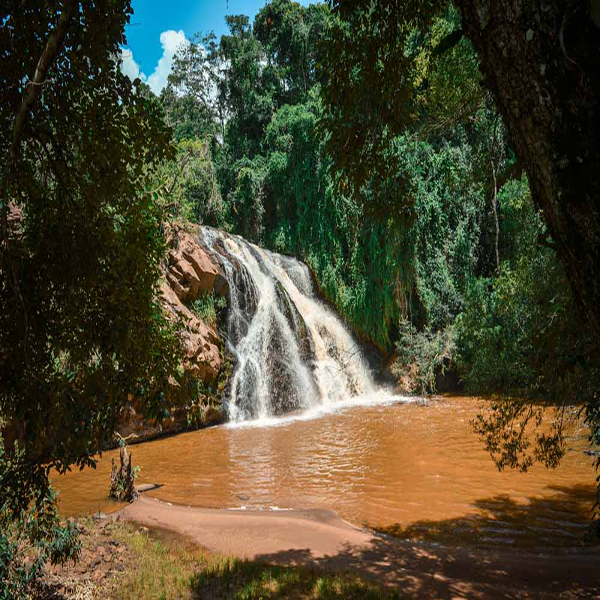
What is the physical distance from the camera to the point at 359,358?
18594 millimetres

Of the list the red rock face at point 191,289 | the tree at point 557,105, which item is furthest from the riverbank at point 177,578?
the red rock face at point 191,289

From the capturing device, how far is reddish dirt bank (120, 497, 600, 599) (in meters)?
4.81

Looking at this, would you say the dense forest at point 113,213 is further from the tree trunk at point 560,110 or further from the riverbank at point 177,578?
the riverbank at point 177,578

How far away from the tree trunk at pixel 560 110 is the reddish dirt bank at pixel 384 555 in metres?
4.26

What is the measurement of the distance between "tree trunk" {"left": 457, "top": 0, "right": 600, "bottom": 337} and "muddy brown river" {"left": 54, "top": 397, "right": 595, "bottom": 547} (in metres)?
6.08

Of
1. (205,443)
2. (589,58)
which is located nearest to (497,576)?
(589,58)

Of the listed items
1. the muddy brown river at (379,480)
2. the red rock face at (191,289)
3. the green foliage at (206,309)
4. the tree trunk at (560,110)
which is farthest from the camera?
the green foliage at (206,309)

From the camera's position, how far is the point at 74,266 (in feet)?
10.3

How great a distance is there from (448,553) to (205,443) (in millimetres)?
7212

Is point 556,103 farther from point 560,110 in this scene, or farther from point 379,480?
point 379,480

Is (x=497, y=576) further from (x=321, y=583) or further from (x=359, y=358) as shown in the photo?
(x=359, y=358)

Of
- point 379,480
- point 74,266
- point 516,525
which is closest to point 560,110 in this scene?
point 74,266

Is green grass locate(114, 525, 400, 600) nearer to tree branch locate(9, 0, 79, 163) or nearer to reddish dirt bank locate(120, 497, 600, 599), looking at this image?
reddish dirt bank locate(120, 497, 600, 599)

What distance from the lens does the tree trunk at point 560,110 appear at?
140cm
